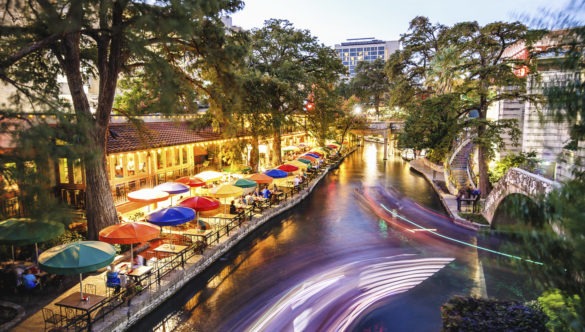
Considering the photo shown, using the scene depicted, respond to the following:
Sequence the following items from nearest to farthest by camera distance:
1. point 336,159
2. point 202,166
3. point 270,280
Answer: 1. point 270,280
2. point 202,166
3. point 336,159

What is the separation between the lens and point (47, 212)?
8016mm

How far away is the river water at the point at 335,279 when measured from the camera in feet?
41.4

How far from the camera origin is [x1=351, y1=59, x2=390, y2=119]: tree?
90.7m

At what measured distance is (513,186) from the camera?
19094 millimetres

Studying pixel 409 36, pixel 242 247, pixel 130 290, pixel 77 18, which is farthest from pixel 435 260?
pixel 409 36

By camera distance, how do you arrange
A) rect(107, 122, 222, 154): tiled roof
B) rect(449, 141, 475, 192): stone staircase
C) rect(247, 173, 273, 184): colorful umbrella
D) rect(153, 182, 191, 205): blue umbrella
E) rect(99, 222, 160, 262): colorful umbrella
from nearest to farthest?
rect(99, 222, 160, 262): colorful umbrella
rect(107, 122, 222, 154): tiled roof
rect(153, 182, 191, 205): blue umbrella
rect(247, 173, 273, 184): colorful umbrella
rect(449, 141, 475, 192): stone staircase

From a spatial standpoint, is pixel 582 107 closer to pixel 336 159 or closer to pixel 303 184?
pixel 303 184

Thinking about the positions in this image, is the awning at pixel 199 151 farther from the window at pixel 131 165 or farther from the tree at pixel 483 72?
the tree at pixel 483 72

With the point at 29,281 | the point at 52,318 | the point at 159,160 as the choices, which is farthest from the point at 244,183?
the point at 52,318

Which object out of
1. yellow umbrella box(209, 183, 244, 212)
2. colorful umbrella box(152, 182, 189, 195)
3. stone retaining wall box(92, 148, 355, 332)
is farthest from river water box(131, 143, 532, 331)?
colorful umbrella box(152, 182, 189, 195)

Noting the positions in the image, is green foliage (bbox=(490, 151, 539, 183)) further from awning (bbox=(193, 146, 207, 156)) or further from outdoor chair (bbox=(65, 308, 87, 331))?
outdoor chair (bbox=(65, 308, 87, 331))

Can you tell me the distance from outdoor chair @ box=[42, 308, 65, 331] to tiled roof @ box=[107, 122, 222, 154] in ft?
27.3

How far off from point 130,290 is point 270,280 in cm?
545

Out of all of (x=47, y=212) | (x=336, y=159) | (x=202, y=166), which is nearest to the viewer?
(x=47, y=212)
